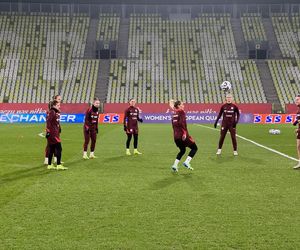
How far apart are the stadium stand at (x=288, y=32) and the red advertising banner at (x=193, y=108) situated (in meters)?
14.3

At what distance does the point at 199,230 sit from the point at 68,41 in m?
56.4

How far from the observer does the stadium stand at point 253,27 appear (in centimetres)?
6029

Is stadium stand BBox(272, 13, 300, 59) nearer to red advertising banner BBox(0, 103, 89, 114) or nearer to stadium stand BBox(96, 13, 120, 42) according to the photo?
stadium stand BBox(96, 13, 120, 42)

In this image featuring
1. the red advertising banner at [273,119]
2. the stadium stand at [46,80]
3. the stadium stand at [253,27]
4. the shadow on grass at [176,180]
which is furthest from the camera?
the stadium stand at [253,27]

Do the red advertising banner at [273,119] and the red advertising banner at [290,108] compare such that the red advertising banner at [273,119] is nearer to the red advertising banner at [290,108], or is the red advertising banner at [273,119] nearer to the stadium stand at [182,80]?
the red advertising banner at [290,108]

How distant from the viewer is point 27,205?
8.20m

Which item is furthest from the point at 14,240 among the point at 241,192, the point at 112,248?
the point at 241,192

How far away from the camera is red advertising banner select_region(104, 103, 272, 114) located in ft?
151

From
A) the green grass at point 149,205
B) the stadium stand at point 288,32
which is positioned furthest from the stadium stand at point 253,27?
the green grass at point 149,205

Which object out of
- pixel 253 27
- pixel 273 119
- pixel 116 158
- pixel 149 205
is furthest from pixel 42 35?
pixel 149 205

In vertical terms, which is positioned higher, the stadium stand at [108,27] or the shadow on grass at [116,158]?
the stadium stand at [108,27]

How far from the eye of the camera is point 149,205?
8.23m

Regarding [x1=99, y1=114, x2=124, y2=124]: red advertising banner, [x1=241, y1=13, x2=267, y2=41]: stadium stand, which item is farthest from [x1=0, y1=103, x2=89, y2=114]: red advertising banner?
[x1=241, y1=13, x2=267, y2=41]: stadium stand

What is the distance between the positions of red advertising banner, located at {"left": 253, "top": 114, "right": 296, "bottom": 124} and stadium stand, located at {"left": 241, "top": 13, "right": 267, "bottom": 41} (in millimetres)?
19836
